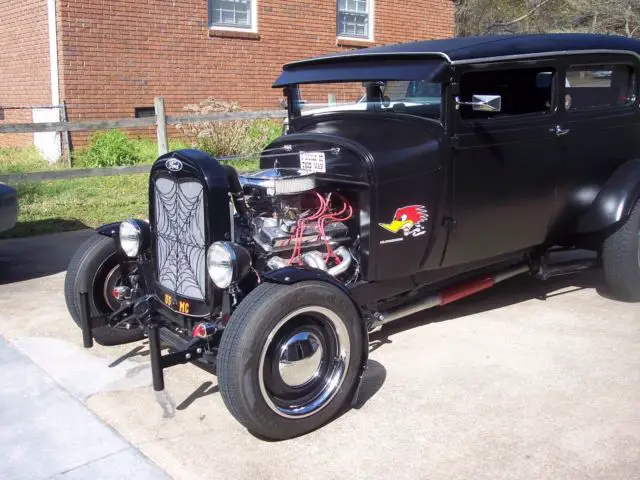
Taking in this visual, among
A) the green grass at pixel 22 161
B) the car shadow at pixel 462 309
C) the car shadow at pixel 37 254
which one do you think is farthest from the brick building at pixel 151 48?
the car shadow at pixel 462 309

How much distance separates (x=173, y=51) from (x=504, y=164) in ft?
29.4

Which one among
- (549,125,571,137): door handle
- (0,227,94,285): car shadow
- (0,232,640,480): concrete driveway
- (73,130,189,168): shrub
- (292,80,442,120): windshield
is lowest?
(0,232,640,480): concrete driveway

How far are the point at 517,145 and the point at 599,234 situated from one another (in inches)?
44.1

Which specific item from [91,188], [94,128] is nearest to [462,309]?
[94,128]

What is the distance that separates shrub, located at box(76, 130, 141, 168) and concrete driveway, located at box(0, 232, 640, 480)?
5.48 meters

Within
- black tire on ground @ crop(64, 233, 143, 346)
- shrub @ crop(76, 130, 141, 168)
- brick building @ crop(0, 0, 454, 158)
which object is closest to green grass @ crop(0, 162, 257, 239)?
shrub @ crop(76, 130, 141, 168)

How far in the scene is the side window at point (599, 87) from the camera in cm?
507

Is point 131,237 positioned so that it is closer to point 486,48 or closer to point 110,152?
point 486,48

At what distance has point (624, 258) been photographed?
17.0 feet

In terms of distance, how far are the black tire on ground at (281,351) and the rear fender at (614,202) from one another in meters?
2.28

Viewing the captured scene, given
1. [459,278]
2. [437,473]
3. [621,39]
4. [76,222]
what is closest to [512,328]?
[459,278]

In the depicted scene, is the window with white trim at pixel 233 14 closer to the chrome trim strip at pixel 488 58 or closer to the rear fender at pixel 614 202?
the chrome trim strip at pixel 488 58

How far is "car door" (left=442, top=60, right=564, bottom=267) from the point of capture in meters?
4.39

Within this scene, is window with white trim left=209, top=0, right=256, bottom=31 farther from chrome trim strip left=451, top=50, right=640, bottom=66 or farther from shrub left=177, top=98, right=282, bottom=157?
chrome trim strip left=451, top=50, right=640, bottom=66
